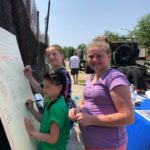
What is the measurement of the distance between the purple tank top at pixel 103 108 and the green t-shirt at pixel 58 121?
0.16m

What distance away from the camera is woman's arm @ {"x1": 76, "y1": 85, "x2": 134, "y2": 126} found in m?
2.52

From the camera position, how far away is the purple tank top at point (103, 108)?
2.63 m

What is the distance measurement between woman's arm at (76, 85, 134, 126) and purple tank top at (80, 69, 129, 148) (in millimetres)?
69

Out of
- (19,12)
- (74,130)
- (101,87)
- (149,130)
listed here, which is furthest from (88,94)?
(74,130)

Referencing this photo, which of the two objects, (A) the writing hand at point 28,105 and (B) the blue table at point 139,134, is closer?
(A) the writing hand at point 28,105

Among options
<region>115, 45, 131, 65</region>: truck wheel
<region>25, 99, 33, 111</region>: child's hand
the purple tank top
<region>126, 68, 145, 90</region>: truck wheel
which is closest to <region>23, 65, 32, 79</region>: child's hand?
<region>25, 99, 33, 111</region>: child's hand

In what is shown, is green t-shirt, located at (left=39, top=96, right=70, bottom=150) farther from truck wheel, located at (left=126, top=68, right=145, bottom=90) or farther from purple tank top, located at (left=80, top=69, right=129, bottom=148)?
truck wheel, located at (left=126, top=68, right=145, bottom=90)

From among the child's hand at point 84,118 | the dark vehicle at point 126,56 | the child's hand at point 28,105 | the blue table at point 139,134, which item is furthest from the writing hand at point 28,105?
the dark vehicle at point 126,56

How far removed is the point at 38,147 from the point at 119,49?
46.1 ft

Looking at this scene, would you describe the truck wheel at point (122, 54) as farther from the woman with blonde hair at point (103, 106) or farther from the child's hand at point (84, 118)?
the child's hand at point (84, 118)

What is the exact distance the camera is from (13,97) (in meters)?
2.43

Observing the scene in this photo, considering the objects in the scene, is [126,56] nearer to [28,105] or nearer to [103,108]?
[28,105]

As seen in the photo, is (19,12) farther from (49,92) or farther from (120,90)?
(120,90)

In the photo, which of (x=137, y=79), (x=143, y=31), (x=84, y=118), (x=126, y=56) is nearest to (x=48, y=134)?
(x=84, y=118)
